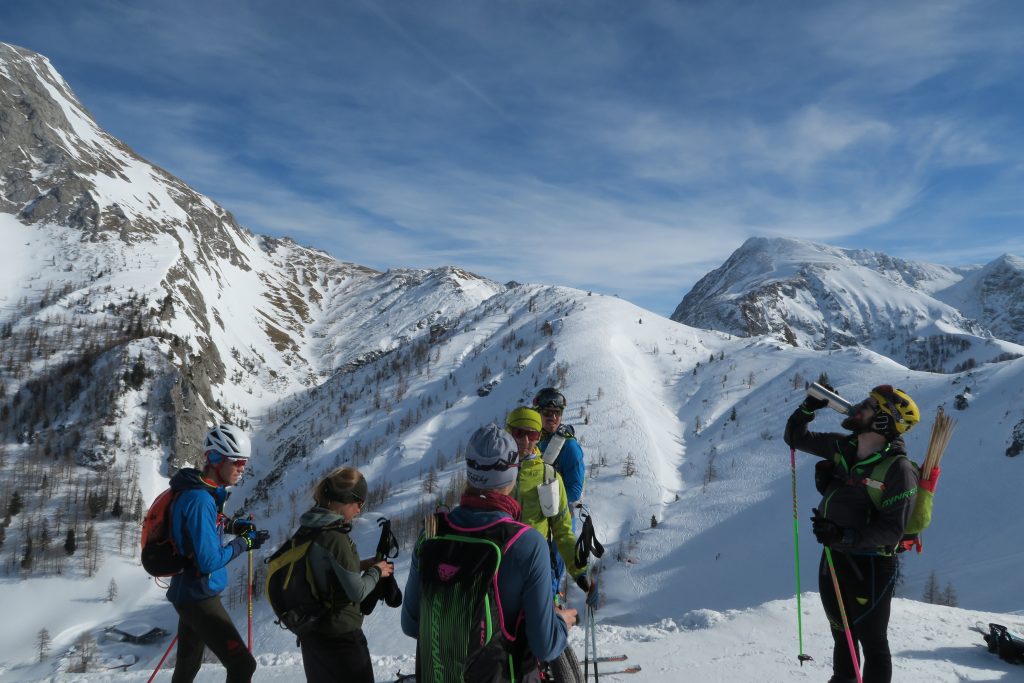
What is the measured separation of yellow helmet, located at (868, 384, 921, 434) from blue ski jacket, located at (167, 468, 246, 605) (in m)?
5.82

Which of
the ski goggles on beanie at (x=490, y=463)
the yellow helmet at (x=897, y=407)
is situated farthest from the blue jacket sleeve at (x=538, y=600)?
the yellow helmet at (x=897, y=407)

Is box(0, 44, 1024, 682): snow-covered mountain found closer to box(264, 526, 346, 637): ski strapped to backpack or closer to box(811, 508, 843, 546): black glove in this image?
box(811, 508, 843, 546): black glove

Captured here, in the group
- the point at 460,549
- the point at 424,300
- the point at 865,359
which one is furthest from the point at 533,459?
the point at 424,300

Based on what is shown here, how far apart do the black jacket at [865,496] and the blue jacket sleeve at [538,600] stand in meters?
3.01

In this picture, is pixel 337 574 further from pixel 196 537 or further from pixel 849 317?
pixel 849 317

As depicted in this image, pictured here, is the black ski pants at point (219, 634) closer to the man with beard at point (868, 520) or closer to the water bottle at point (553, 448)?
the water bottle at point (553, 448)

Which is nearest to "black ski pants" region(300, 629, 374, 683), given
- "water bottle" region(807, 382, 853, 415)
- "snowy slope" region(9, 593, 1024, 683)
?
"snowy slope" region(9, 593, 1024, 683)

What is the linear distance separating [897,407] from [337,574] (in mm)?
4794

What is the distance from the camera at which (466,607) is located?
9.47 feet

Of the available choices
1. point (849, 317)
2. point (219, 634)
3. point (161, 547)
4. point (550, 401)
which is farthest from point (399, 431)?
point (849, 317)

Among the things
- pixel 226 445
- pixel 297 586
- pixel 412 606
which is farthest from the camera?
pixel 226 445

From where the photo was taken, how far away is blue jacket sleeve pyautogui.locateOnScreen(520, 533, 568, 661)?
2961mm

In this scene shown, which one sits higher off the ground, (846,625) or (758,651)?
(846,625)

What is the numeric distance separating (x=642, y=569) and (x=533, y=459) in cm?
2088
